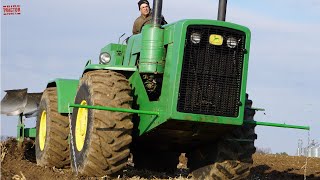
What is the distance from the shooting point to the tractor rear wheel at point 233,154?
957cm

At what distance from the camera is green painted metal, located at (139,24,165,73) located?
9164 mm

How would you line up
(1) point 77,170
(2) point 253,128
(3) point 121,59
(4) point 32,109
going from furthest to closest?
(4) point 32,109 → (3) point 121,59 → (2) point 253,128 → (1) point 77,170

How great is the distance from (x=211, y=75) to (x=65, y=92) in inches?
118

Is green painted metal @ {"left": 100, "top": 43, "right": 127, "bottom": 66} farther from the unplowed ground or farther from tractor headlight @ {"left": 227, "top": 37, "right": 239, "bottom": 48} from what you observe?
tractor headlight @ {"left": 227, "top": 37, "right": 239, "bottom": 48}

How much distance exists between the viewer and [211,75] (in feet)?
28.9

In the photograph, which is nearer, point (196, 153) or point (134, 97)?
point (134, 97)

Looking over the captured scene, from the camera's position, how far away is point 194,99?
8.71 m

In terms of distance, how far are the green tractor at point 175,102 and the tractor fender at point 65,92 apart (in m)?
0.80

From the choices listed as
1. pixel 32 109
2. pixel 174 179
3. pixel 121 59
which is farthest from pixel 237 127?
pixel 32 109

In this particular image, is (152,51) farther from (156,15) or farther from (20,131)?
(20,131)

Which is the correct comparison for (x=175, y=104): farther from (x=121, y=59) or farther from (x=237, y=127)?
(x=121, y=59)

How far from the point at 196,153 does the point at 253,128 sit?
0.98 meters

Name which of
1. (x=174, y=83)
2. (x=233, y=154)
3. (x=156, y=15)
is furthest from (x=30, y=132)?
(x=174, y=83)

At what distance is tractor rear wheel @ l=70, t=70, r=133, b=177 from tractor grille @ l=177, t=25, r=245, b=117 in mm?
783
